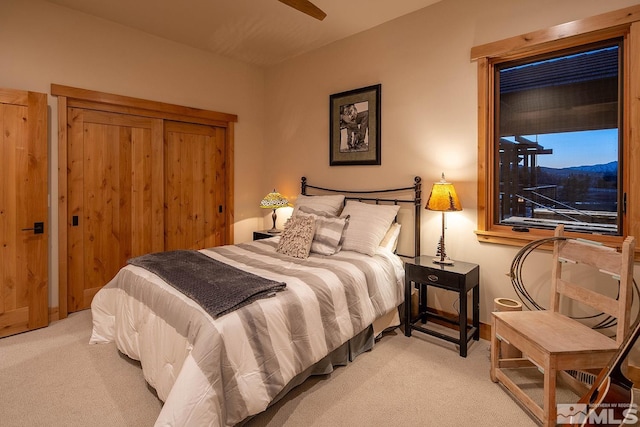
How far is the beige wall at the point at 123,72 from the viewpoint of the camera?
2992 mm

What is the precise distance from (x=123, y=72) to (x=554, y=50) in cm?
391

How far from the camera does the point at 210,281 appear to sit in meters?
2.11

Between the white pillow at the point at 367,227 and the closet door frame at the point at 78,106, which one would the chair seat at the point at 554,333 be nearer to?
the white pillow at the point at 367,227

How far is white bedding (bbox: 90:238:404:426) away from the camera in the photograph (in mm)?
1560

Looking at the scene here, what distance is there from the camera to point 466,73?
287 centimetres

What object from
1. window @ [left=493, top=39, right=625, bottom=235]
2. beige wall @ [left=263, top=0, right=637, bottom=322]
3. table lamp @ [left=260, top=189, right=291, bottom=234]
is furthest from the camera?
table lamp @ [left=260, top=189, right=291, bottom=234]

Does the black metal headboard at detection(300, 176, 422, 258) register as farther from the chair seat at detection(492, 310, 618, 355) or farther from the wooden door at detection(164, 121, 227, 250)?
the wooden door at detection(164, 121, 227, 250)

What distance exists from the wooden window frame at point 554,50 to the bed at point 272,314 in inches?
24.1

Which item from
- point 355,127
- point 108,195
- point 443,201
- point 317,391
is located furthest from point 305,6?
point 108,195

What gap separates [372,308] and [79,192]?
3.01 meters

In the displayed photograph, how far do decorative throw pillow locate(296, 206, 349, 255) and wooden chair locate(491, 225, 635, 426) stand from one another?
52.3 inches

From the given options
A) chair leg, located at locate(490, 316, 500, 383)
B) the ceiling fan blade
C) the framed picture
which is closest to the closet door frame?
the framed picture

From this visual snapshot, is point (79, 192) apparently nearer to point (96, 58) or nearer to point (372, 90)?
point (96, 58)

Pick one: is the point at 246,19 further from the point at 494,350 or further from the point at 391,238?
the point at 494,350
